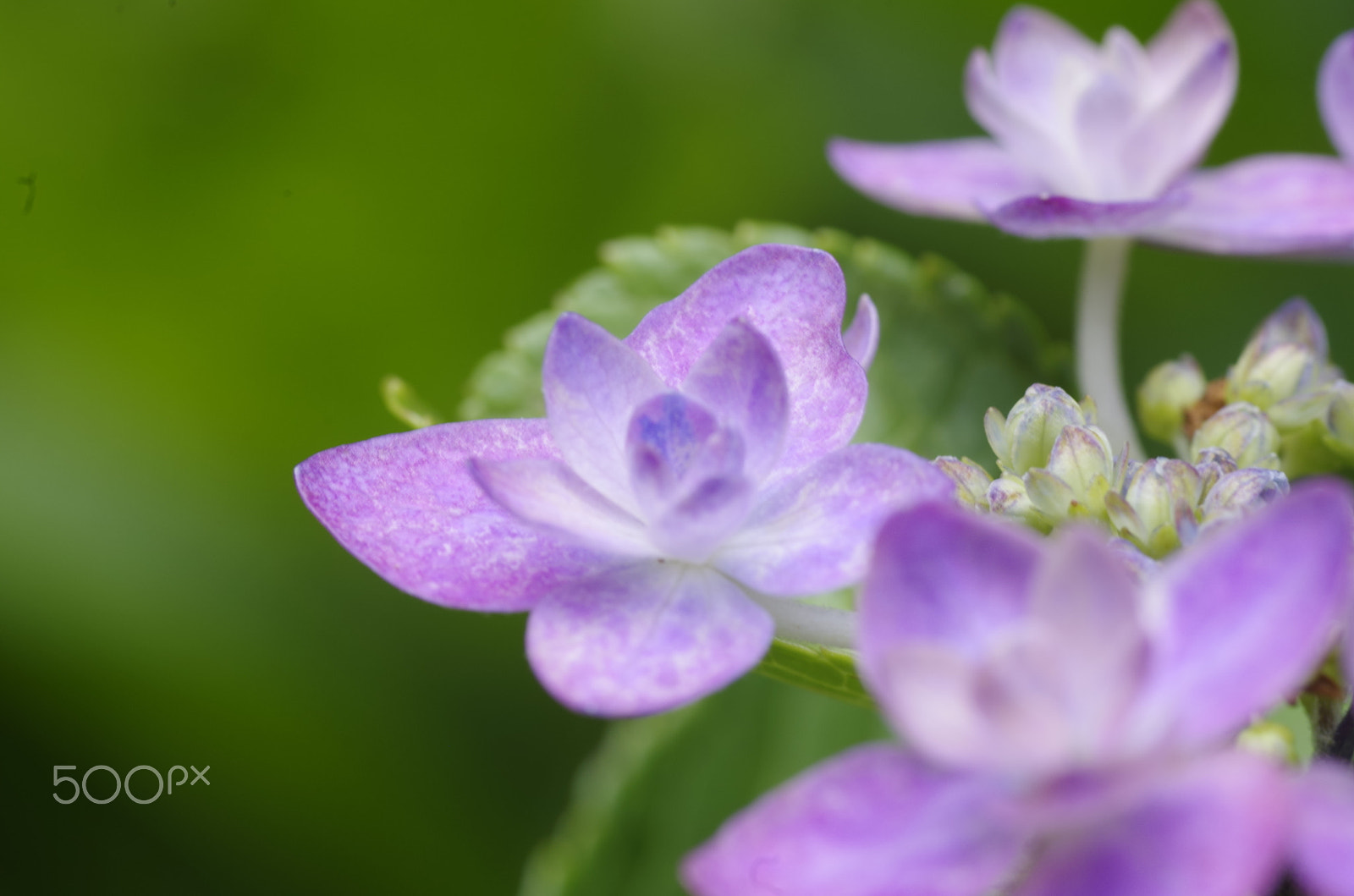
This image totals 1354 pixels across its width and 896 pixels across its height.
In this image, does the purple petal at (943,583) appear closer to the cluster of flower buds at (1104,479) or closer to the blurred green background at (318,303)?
the cluster of flower buds at (1104,479)

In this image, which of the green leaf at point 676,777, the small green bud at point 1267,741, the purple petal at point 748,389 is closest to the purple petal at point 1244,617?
the small green bud at point 1267,741

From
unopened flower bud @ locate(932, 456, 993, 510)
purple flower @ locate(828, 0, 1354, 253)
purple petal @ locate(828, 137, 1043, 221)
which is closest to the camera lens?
unopened flower bud @ locate(932, 456, 993, 510)

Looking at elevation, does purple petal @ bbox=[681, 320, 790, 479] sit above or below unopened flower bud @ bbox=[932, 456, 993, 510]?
above

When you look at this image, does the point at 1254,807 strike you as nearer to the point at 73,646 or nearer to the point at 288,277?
the point at 73,646

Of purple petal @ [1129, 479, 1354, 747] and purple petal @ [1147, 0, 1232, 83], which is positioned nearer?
purple petal @ [1129, 479, 1354, 747]

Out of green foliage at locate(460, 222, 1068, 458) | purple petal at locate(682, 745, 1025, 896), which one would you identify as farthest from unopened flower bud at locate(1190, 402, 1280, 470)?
purple petal at locate(682, 745, 1025, 896)

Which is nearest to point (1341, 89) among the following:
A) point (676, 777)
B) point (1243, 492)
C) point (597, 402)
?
point (1243, 492)

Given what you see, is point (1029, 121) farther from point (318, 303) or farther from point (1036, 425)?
point (318, 303)

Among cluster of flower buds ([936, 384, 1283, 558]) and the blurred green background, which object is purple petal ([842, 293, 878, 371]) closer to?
cluster of flower buds ([936, 384, 1283, 558])
